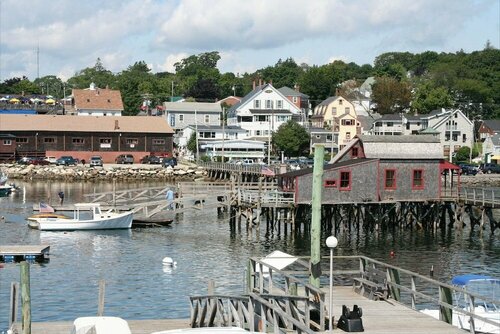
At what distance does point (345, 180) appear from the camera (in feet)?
200

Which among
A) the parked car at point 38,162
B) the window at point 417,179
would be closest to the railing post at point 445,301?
the window at point 417,179

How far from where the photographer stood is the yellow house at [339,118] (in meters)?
147

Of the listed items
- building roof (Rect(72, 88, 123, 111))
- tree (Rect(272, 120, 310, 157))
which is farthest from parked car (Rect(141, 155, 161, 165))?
building roof (Rect(72, 88, 123, 111))

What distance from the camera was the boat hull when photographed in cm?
5988

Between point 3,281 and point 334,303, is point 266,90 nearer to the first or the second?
point 3,281

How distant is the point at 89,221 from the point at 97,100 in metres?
96.7

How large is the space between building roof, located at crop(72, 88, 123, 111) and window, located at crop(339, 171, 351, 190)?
97.0 m

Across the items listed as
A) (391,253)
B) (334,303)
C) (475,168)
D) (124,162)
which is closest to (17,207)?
(391,253)

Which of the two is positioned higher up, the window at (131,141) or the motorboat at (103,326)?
the window at (131,141)

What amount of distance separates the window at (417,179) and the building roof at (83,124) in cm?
6879

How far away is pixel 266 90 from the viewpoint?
480ft

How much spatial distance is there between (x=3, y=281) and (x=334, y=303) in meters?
20.4

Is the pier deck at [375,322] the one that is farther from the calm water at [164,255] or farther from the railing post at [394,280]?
the calm water at [164,255]

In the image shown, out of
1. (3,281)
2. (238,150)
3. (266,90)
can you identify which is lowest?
(3,281)
